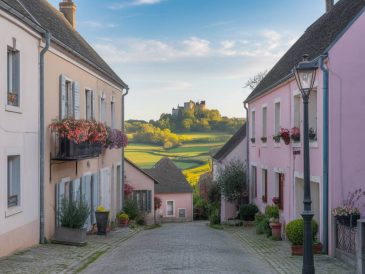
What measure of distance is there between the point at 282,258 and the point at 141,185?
24.3m

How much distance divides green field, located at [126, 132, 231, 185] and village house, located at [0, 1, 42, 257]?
5246cm

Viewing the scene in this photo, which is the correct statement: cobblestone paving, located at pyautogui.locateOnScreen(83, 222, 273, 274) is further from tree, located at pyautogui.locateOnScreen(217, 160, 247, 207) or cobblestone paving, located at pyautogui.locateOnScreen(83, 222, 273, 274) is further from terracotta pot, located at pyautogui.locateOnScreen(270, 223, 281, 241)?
tree, located at pyautogui.locateOnScreen(217, 160, 247, 207)

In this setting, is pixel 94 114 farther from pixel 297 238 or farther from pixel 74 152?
pixel 297 238

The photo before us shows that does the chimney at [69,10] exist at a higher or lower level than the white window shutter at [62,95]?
higher

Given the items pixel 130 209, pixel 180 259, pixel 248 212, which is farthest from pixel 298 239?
pixel 130 209

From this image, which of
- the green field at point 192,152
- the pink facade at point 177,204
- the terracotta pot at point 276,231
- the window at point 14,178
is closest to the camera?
the window at point 14,178

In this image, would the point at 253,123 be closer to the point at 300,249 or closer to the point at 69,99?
the point at 69,99

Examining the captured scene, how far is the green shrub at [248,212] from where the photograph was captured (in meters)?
23.9

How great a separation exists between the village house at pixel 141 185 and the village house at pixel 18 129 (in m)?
23.3

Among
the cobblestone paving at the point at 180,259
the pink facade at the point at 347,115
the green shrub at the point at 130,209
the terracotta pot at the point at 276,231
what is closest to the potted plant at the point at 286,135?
the terracotta pot at the point at 276,231

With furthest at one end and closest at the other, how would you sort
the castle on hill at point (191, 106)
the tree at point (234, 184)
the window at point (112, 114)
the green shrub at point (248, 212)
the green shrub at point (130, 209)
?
1. the castle on hill at point (191, 106)
2. the green shrub at point (130, 209)
3. the tree at point (234, 184)
4. the window at point (112, 114)
5. the green shrub at point (248, 212)

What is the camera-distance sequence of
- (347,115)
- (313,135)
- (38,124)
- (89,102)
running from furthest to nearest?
(89,102)
(313,135)
(38,124)
(347,115)

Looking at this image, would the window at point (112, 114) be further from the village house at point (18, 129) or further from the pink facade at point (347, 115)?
the pink facade at point (347, 115)

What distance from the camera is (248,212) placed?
23.9 m
